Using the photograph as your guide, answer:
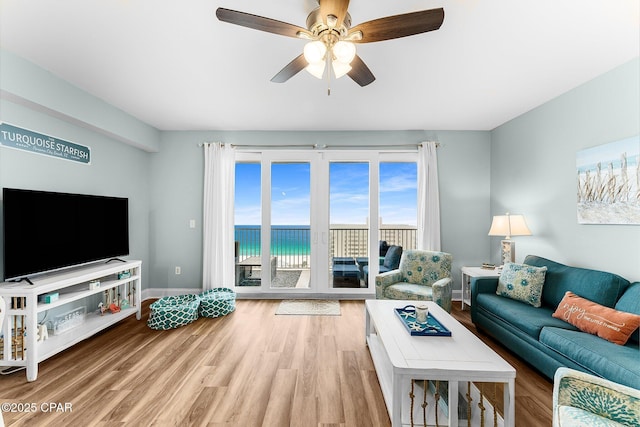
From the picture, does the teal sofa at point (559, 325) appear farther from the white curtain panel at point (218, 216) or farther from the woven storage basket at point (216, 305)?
the white curtain panel at point (218, 216)

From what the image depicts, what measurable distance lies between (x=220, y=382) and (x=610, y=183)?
12.4ft

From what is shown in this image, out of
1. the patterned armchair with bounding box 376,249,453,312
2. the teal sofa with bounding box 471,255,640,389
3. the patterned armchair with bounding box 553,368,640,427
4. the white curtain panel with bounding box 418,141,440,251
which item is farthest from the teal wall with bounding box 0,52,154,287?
the teal sofa with bounding box 471,255,640,389

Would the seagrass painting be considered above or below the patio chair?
above

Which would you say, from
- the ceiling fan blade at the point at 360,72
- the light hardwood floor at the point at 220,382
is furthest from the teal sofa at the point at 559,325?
the ceiling fan blade at the point at 360,72

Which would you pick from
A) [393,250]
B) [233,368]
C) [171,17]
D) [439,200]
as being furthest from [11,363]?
[439,200]

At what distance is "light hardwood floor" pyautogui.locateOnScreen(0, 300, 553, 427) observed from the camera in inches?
70.9

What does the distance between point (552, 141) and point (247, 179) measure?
13.4 ft

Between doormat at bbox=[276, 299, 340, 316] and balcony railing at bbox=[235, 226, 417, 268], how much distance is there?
60 cm

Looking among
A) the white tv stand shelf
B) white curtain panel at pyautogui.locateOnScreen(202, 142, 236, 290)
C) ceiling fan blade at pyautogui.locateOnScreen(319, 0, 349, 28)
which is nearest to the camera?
ceiling fan blade at pyautogui.locateOnScreen(319, 0, 349, 28)

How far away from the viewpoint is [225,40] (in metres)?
2.06

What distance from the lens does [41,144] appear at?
2664mm

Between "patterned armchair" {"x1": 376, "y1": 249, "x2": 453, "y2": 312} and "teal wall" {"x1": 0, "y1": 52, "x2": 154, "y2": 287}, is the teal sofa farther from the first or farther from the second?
"teal wall" {"x1": 0, "y1": 52, "x2": 154, "y2": 287}

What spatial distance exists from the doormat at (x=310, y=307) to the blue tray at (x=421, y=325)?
1486 millimetres

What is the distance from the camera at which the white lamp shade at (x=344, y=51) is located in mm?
1594
